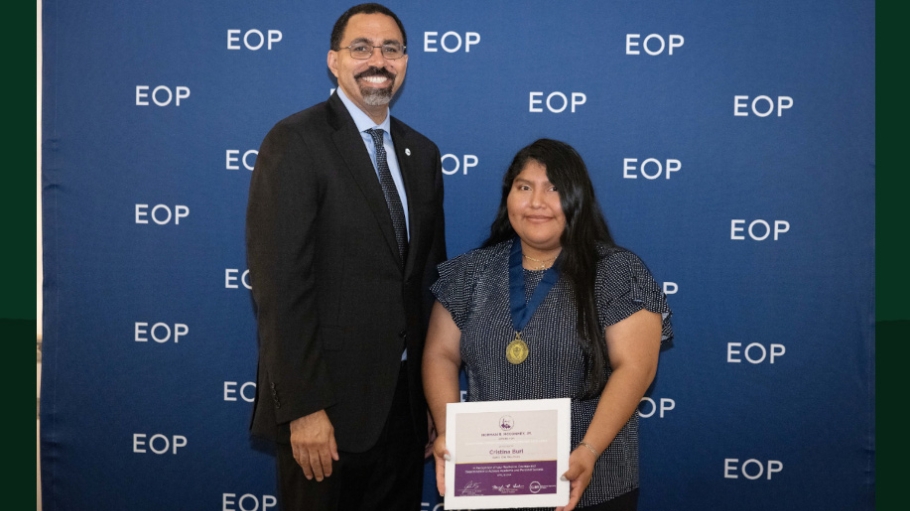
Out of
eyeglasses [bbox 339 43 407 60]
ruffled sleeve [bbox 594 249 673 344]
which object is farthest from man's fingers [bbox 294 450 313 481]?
eyeglasses [bbox 339 43 407 60]

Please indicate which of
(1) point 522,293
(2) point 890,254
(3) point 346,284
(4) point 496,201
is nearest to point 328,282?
(3) point 346,284

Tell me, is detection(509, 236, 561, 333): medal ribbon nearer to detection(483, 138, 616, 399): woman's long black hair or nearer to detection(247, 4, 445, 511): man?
detection(483, 138, 616, 399): woman's long black hair

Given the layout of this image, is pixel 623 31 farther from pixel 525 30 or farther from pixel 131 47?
pixel 131 47

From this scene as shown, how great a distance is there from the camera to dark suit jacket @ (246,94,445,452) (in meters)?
2.15

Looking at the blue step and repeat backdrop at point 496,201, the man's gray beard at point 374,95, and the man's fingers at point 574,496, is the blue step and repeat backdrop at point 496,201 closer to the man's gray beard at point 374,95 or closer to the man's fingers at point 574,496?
the man's gray beard at point 374,95

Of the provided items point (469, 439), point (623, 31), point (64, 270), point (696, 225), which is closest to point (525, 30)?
point (623, 31)

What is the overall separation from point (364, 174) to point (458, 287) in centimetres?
45

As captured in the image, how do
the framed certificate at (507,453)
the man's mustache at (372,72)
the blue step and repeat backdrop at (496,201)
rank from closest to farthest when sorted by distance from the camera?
the framed certificate at (507,453)
the man's mustache at (372,72)
the blue step and repeat backdrop at (496,201)

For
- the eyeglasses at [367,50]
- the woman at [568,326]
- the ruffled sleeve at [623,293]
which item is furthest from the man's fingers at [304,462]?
the eyeglasses at [367,50]

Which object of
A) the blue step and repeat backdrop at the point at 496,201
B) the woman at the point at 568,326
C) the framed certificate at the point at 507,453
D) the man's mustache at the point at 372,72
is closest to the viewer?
the framed certificate at the point at 507,453

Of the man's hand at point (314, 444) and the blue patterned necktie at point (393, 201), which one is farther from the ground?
the blue patterned necktie at point (393, 201)

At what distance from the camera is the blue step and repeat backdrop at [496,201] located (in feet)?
10.0

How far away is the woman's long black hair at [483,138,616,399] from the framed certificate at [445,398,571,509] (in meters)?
0.21

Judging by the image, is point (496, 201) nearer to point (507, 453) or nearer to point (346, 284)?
point (346, 284)
